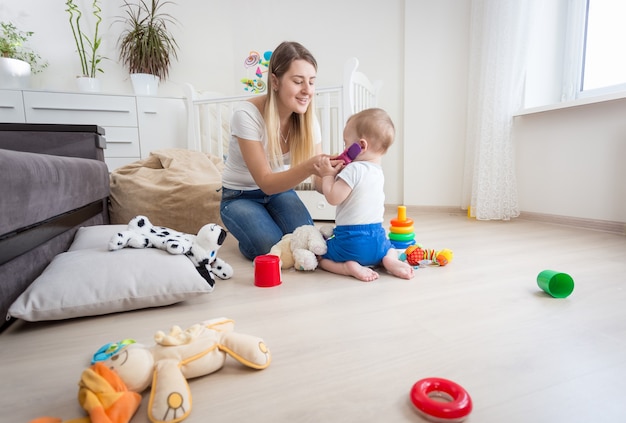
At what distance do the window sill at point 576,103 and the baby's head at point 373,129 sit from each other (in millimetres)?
1456

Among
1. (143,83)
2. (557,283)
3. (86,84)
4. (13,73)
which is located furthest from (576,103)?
(13,73)

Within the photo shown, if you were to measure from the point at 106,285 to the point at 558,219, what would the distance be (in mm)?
2463

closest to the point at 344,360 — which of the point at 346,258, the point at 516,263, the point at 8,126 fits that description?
the point at 346,258

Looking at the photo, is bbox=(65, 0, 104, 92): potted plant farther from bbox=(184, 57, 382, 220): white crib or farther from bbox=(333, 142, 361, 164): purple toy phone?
bbox=(333, 142, 361, 164): purple toy phone

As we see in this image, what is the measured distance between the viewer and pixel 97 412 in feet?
1.75

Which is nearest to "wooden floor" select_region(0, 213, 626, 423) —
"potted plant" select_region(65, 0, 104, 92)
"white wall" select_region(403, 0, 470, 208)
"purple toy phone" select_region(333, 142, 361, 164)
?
"purple toy phone" select_region(333, 142, 361, 164)

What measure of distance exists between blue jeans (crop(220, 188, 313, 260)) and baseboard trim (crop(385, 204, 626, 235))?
4.56ft

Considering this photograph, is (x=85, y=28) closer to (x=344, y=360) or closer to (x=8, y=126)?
(x=8, y=126)

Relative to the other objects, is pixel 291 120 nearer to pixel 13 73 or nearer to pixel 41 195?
pixel 41 195

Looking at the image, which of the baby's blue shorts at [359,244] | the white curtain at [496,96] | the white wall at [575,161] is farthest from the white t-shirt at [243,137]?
the white wall at [575,161]

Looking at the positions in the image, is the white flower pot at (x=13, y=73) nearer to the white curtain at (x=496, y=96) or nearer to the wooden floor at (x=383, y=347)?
the wooden floor at (x=383, y=347)

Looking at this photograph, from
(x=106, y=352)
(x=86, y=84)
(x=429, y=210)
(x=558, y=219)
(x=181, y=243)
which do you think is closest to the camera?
(x=106, y=352)

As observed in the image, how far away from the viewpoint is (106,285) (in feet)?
3.08

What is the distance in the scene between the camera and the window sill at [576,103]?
6.22 ft
